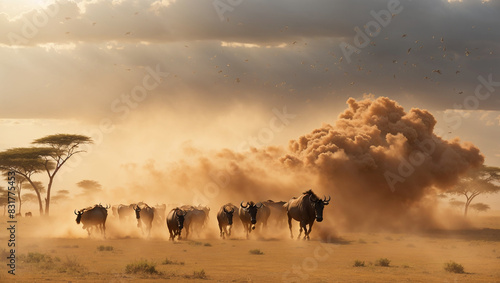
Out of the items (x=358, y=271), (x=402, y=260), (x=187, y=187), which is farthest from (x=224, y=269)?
(x=187, y=187)

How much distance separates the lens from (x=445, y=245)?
4656cm

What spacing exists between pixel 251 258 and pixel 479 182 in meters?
76.1

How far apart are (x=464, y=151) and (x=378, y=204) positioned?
45.0 ft

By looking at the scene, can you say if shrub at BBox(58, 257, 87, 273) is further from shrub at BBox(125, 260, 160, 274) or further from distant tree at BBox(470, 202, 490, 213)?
distant tree at BBox(470, 202, 490, 213)

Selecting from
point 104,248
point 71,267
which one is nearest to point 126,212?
point 104,248

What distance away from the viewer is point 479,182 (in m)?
101

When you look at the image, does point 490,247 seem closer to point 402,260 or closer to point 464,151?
point 402,260

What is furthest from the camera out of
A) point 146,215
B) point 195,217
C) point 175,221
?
point 146,215

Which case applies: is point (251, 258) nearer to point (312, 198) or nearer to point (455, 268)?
point (312, 198)

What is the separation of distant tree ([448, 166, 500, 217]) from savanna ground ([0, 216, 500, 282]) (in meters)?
47.7

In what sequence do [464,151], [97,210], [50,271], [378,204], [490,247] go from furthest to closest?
[464,151] → [378,204] → [97,210] → [490,247] → [50,271]

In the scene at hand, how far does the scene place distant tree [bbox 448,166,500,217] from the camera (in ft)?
326

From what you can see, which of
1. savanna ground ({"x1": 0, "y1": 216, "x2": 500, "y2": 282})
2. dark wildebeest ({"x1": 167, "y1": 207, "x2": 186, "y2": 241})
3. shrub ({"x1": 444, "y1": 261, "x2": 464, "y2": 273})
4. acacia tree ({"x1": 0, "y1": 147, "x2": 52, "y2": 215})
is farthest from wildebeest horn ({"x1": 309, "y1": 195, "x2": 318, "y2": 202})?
acacia tree ({"x1": 0, "y1": 147, "x2": 52, "y2": 215})

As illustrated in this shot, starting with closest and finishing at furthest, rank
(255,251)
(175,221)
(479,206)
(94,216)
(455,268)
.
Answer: (455,268) → (255,251) → (175,221) → (94,216) → (479,206)
